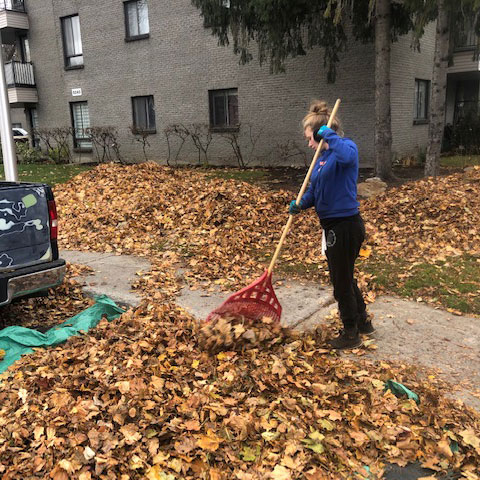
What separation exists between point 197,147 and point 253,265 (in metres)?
12.4

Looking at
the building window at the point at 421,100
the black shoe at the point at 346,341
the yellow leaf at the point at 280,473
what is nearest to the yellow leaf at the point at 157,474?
the yellow leaf at the point at 280,473

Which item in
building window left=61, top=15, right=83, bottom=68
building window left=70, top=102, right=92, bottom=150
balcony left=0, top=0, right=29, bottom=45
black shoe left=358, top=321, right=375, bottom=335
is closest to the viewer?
black shoe left=358, top=321, right=375, bottom=335

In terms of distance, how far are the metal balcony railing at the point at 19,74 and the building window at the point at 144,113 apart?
6590mm

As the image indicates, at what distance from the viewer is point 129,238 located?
7.91 meters

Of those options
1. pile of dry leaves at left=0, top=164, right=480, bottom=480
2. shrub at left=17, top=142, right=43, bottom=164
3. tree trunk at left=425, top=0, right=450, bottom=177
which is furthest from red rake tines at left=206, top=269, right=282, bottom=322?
shrub at left=17, top=142, right=43, bottom=164

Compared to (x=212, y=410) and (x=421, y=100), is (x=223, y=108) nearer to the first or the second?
(x=421, y=100)

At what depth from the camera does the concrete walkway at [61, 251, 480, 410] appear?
12.4 ft

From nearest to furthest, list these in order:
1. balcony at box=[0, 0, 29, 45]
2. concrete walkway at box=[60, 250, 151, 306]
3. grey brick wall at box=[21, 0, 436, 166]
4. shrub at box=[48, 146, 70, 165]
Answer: concrete walkway at box=[60, 250, 151, 306]
grey brick wall at box=[21, 0, 436, 166]
balcony at box=[0, 0, 29, 45]
shrub at box=[48, 146, 70, 165]

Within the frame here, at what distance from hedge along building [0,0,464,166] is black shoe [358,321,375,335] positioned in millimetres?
11285

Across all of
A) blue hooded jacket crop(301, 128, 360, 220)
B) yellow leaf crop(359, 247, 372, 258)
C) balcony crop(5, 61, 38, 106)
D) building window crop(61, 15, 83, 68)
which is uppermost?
building window crop(61, 15, 83, 68)

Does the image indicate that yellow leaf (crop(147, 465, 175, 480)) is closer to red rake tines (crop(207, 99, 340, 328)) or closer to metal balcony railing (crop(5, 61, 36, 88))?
red rake tines (crop(207, 99, 340, 328))

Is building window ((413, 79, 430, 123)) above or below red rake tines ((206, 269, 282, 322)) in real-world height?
above

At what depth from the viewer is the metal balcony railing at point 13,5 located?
2291cm

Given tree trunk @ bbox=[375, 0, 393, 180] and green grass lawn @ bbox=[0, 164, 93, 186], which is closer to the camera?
tree trunk @ bbox=[375, 0, 393, 180]
